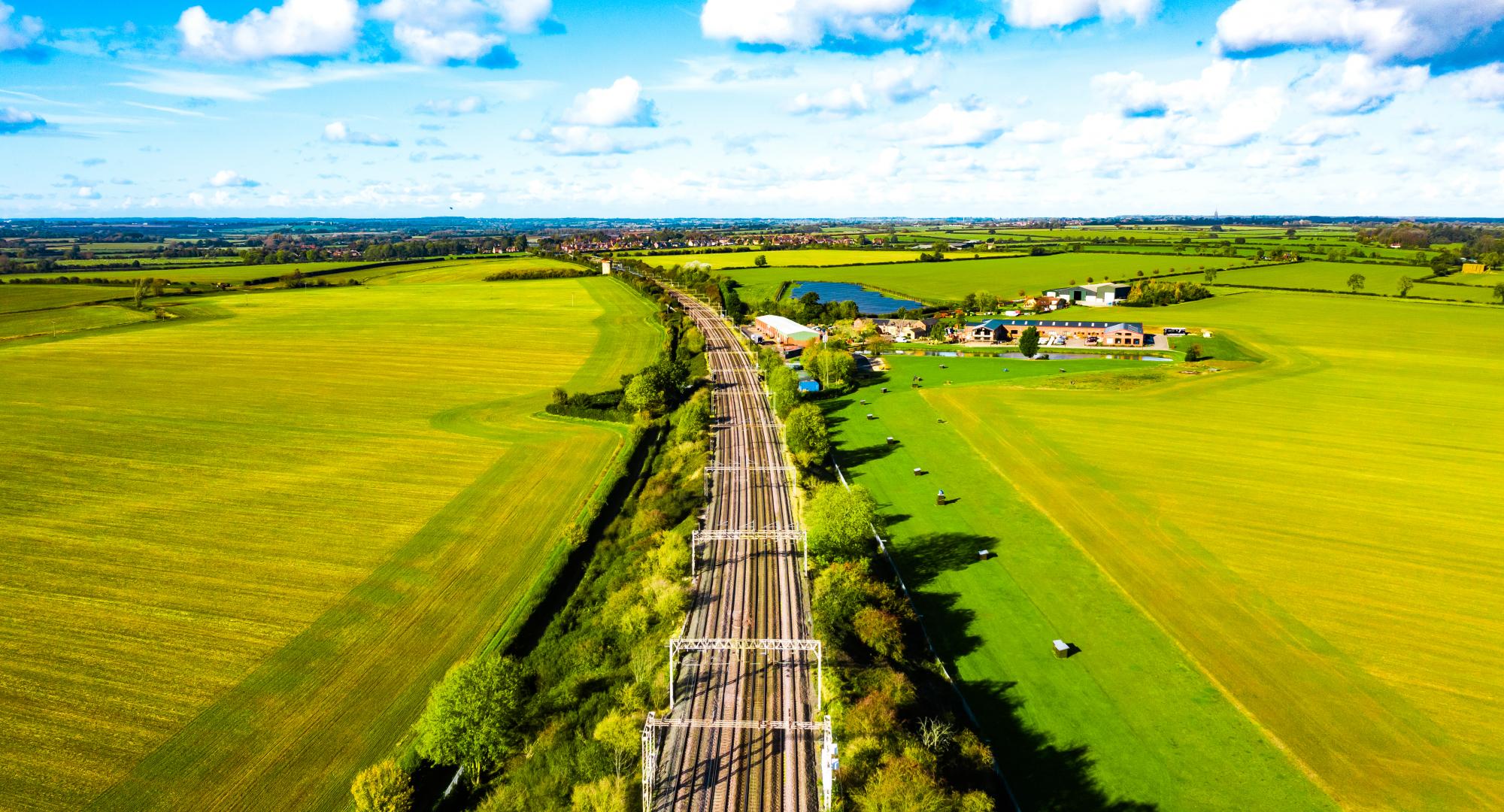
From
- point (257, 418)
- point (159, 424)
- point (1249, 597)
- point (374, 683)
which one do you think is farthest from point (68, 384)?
point (1249, 597)

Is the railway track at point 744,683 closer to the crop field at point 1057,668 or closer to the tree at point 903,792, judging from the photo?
the tree at point 903,792

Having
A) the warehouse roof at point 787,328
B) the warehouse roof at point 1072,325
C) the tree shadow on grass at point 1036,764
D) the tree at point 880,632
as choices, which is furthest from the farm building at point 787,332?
the tree shadow on grass at point 1036,764

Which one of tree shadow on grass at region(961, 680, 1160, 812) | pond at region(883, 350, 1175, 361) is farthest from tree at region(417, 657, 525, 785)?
pond at region(883, 350, 1175, 361)

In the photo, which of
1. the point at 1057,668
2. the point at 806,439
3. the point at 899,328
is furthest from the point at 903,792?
the point at 899,328

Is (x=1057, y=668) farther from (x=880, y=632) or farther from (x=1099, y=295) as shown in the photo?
(x=1099, y=295)

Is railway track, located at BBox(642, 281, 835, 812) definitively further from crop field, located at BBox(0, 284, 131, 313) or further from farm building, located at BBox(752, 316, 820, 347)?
crop field, located at BBox(0, 284, 131, 313)
